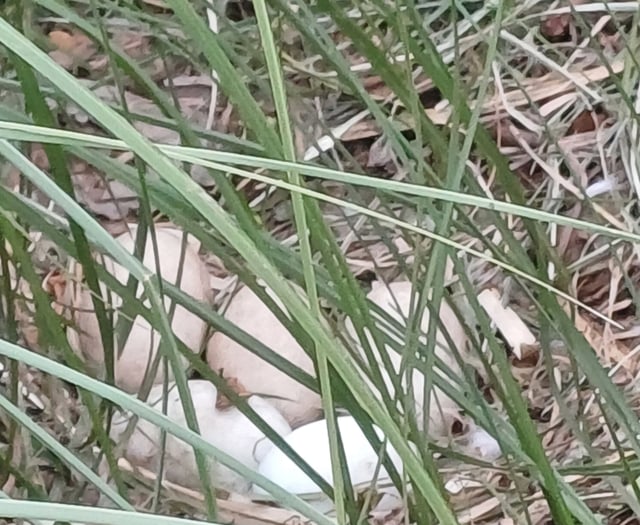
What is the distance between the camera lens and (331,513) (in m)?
0.76

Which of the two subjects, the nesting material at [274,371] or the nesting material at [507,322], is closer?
the nesting material at [274,371]

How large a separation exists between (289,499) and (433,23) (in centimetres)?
90

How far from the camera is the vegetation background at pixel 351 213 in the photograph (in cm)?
30

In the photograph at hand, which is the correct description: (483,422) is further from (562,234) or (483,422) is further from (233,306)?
(562,234)

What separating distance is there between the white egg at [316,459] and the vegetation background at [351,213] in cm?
3

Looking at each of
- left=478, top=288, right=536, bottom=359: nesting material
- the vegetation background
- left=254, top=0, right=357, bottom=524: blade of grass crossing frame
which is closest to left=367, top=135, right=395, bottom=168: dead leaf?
the vegetation background

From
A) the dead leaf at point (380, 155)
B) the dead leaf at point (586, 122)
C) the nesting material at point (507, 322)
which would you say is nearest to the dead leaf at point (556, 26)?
the dead leaf at point (586, 122)

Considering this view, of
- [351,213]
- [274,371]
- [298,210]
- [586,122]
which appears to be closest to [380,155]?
[351,213]

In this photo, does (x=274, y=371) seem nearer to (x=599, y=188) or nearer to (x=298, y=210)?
(x=599, y=188)

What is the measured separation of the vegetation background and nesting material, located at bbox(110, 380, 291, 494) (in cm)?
3

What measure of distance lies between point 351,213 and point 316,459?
34 centimetres

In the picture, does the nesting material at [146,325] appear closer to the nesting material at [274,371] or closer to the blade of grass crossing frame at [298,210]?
the nesting material at [274,371]

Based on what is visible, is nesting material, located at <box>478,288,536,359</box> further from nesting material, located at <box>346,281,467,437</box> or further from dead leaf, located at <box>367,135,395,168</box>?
dead leaf, located at <box>367,135,395,168</box>

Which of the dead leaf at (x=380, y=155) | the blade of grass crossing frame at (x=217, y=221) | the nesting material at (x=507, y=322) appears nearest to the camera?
the blade of grass crossing frame at (x=217, y=221)
